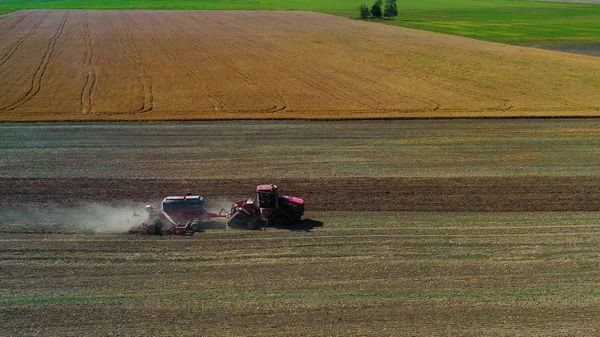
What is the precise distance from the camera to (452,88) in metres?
54.0

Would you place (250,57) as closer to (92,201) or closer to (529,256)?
(92,201)

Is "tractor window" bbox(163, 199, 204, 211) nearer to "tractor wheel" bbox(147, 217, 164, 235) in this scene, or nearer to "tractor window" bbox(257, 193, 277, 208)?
"tractor wheel" bbox(147, 217, 164, 235)

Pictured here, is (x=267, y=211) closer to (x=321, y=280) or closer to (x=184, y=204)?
(x=184, y=204)

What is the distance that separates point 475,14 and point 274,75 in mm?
90483

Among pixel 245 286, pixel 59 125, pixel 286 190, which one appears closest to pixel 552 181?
pixel 286 190

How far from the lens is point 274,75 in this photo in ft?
194

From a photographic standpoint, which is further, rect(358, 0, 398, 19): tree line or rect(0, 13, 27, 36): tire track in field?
rect(358, 0, 398, 19): tree line

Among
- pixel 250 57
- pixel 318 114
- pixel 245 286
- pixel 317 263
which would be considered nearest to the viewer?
pixel 245 286

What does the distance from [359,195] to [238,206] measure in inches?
230

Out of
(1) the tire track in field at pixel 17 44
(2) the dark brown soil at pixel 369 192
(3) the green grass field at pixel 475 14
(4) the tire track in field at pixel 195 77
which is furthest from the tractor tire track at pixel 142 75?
(3) the green grass field at pixel 475 14

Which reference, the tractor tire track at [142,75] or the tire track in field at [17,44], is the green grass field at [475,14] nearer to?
the tire track in field at [17,44]

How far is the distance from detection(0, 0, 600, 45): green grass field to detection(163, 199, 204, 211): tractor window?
71.5 m

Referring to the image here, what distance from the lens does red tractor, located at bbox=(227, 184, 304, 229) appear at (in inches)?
974

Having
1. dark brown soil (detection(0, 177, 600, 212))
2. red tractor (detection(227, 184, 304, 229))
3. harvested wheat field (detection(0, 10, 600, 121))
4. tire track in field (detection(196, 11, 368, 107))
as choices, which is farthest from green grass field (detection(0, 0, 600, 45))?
red tractor (detection(227, 184, 304, 229))
